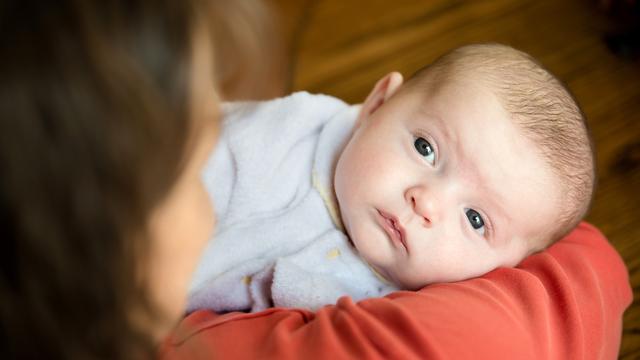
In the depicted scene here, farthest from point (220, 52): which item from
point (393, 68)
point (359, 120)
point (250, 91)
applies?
point (393, 68)

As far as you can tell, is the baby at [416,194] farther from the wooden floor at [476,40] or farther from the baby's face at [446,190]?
the wooden floor at [476,40]

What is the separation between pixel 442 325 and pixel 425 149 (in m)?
0.21

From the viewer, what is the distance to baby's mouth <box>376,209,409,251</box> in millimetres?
833

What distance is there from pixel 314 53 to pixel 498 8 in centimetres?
38

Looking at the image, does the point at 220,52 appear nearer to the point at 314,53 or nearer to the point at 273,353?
the point at 273,353

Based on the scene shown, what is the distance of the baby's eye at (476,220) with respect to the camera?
0.84m

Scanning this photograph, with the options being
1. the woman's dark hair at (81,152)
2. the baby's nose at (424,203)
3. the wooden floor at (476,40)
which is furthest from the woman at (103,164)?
the wooden floor at (476,40)

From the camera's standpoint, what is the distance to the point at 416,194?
0.81m

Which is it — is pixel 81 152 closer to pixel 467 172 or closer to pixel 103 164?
pixel 103 164

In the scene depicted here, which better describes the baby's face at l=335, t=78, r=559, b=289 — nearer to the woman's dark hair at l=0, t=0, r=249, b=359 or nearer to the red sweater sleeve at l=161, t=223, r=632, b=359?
the red sweater sleeve at l=161, t=223, r=632, b=359

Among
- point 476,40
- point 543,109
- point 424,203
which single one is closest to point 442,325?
point 424,203

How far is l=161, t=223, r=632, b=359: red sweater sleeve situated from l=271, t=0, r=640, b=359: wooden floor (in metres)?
0.39

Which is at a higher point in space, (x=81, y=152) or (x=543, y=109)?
(x=81, y=152)

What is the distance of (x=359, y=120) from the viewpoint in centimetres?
96
